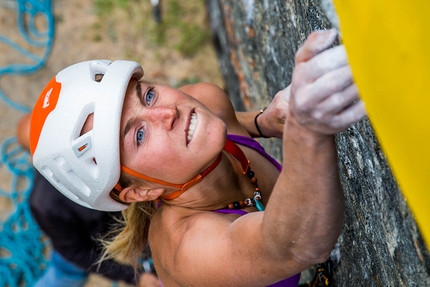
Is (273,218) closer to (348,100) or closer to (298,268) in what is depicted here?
(298,268)

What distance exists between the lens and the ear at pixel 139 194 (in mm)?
2008

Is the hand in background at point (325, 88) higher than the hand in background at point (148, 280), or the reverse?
the hand in background at point (325, 88)

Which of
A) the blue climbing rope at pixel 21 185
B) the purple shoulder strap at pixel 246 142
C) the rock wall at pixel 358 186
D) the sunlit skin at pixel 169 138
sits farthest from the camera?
the blue climbing rope at pixel 21 185

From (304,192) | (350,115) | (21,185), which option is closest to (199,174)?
(304,192)

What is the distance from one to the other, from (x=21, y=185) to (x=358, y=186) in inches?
151

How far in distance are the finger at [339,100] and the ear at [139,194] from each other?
3.46 feet

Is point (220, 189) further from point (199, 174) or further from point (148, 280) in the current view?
point (148, 280)

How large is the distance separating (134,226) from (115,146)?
62cm

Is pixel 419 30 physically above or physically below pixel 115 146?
above

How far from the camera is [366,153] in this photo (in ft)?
5.42

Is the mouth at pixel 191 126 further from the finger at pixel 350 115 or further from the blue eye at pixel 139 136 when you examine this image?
the finger at pixel 350 115

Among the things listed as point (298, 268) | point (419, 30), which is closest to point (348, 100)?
point (419, 30)

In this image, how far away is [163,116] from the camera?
6.20ft

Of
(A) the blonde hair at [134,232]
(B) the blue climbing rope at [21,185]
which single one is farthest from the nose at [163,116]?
(B) the blue climbing rope at [21,185]
